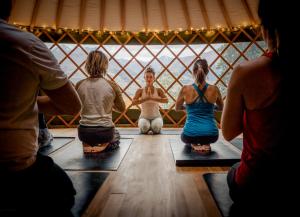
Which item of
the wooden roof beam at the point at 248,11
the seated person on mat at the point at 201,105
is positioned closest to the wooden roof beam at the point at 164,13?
the wooden roof beam at the point at 248,11

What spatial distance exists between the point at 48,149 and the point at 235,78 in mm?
1877

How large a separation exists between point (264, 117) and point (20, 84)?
67 cm

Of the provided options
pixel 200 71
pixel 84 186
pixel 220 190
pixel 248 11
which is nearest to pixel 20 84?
pixel 84 186

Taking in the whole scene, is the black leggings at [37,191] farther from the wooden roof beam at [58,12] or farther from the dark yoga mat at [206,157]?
the wooden roof beam at [58,12]

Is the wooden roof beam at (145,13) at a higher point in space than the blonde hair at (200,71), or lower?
higher

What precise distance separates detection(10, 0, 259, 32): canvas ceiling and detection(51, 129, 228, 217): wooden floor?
8.28 ft

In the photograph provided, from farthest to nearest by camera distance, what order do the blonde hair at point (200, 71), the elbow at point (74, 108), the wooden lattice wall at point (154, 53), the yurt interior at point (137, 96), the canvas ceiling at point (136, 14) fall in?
the wooden lattice wall at point (154, 53) → the canvas ceiling at point (136, 14) → the blonde hair at point (200, 71) → the yurt interior at point (137, 96) → the elbow at point (74, 108)

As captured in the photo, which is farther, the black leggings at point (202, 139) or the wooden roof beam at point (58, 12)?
the wooden roof beam at point (58, 12)

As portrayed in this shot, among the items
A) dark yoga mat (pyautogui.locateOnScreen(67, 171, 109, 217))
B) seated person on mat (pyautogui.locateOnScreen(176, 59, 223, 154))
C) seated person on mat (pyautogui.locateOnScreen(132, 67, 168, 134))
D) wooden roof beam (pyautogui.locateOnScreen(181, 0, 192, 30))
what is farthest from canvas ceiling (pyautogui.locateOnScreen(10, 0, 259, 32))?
dark yoga mat (pyautogui.locateOnScreen(67, 171, 109, 217))

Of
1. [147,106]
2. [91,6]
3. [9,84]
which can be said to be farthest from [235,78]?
[91,6]

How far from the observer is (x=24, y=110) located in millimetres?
598

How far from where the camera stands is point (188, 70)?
12.4 ft

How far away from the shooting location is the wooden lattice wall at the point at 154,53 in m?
3.73

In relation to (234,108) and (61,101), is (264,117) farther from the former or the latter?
(61,101)
